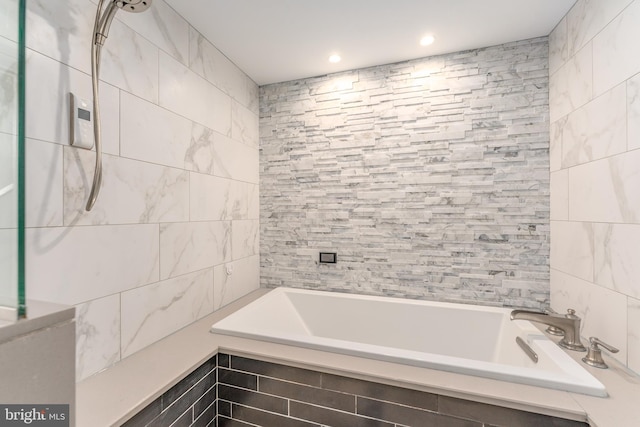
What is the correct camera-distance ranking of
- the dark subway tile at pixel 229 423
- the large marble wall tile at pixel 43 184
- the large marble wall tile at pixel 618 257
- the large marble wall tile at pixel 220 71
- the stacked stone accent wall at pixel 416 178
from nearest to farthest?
1. the large marble wall tile at pixel 43 184
2. the large marble wall tile at pixel 618 257
3. the dark subway tile at pixel 229 423
4. the large marble wall tile at pixel 220 71
5. the stacked stone accent wall at pixel 416 178

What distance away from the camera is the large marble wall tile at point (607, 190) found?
3.79ft

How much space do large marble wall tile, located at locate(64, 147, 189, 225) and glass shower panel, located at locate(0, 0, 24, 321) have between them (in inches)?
21.7

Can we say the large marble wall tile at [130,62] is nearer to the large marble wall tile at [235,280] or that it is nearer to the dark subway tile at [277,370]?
the large marble wall tile at [235,280]

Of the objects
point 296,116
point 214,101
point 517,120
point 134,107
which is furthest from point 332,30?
point 517,120

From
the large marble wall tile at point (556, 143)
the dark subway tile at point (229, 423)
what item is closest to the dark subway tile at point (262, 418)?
the dark subway tile at point (229, 423)

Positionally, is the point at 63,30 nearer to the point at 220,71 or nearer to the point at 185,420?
the point at 220,71

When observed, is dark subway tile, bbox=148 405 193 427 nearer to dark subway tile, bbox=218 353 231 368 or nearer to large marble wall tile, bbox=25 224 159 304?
dark subway tile, bbox=218 353 231 368

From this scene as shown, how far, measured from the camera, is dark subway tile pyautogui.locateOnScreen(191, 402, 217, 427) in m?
1.26

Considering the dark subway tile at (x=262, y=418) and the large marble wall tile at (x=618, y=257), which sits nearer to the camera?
the large marble wall tile at (x=618, y=257)

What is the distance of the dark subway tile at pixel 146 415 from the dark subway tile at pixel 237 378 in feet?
1.13

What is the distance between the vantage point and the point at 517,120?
6.03ft

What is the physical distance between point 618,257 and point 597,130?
63 centimetres

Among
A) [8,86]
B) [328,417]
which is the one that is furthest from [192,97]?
[328,417]

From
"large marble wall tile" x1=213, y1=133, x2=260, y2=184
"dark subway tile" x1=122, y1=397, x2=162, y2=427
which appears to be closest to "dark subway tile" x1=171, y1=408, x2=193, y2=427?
"dark subway tile" x1=122, y1=397, x2=162, y2=427
